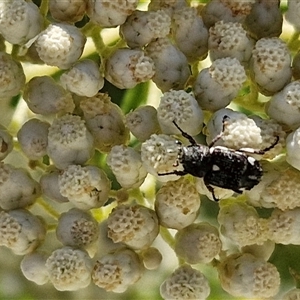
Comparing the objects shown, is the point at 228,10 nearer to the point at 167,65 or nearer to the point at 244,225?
the point at 167,65

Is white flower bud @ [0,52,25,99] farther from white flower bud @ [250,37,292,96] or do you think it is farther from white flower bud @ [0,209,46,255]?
white flower bud @ [250,37,292,96]

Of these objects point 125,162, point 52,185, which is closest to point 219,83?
point 125,162

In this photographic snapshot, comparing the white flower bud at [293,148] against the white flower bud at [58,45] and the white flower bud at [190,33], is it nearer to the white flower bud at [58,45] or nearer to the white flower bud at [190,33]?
the white flower bud at [190,33]

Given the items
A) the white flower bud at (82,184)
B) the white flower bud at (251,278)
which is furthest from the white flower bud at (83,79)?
the white flower bud at (251,278)

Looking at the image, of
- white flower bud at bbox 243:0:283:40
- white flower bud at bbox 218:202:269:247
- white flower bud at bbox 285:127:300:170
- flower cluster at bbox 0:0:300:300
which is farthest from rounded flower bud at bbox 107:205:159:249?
white flower bud at bbox 243:0:283:40

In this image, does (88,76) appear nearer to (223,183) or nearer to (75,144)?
(75,144)

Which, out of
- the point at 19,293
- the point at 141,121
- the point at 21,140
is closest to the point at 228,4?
the point at 141,121
